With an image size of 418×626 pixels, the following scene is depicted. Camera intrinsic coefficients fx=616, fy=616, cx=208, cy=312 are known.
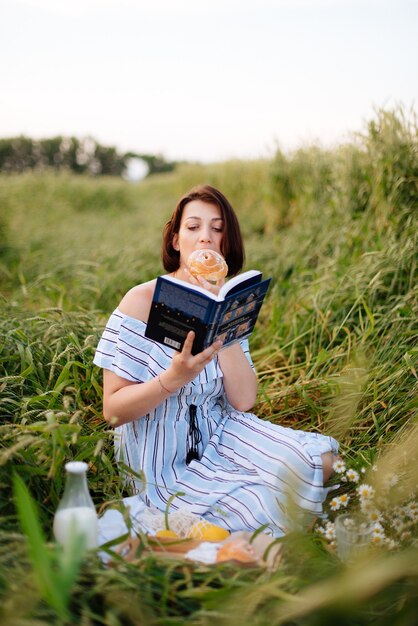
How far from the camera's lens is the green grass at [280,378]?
5.12ft

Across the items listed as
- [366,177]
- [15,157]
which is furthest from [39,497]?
[15,157]

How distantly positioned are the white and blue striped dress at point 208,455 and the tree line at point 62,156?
A: 26.7 m

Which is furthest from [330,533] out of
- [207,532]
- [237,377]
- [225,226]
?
[225,226]

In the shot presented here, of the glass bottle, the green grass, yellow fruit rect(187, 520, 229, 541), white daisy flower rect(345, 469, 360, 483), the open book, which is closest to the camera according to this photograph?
the green grass

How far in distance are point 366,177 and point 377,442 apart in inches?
100

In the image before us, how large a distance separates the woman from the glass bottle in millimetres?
484

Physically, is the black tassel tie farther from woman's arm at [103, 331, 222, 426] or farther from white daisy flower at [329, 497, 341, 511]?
white daisy flower at [329, 497, 341, 511]

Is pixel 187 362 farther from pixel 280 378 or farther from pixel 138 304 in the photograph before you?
pixel 280 378

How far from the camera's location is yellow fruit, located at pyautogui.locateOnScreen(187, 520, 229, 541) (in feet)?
7.04

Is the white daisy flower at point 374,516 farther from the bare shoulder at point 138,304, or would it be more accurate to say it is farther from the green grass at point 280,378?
the bare shoulder at point 138,304

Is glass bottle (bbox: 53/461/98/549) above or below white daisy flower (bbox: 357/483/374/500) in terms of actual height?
above

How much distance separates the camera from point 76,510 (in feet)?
6.05

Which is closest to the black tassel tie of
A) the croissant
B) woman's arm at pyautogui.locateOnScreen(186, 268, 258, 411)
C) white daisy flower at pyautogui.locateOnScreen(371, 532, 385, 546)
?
woman's arm at pyautogui.locateOnScreen(186, 268, 258, 411)

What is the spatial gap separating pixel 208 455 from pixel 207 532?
404 mm
